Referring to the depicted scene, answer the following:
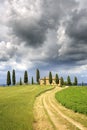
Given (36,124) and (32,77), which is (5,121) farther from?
(32,77)

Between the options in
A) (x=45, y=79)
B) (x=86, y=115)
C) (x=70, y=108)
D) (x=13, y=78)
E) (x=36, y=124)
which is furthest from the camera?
(x=45, y=79)

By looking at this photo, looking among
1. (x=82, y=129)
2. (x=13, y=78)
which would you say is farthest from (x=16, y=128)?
(x=13, y=78)

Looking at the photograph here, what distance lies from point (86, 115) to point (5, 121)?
1042 centimetres

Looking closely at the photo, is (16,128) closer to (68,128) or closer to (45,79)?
(68,128)

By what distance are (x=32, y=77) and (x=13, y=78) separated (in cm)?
1722

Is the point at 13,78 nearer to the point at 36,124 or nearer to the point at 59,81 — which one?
the point at 59,81

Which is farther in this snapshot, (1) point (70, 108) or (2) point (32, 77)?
(2) point (32, 77)

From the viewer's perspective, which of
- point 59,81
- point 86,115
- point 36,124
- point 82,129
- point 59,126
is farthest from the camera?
point 59,81

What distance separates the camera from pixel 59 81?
155 metres

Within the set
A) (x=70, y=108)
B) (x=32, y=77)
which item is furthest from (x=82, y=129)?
(x=32, y=77)

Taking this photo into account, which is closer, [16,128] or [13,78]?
[16,128]

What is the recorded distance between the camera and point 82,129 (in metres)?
20.4

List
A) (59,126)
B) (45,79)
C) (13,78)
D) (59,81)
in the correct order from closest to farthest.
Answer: (59,126) → (13,78) → (59,81) → (45,79)

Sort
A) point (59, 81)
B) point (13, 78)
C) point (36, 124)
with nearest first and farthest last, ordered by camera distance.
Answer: point (36, 124) → point (13, 78) → point (59, 81)
